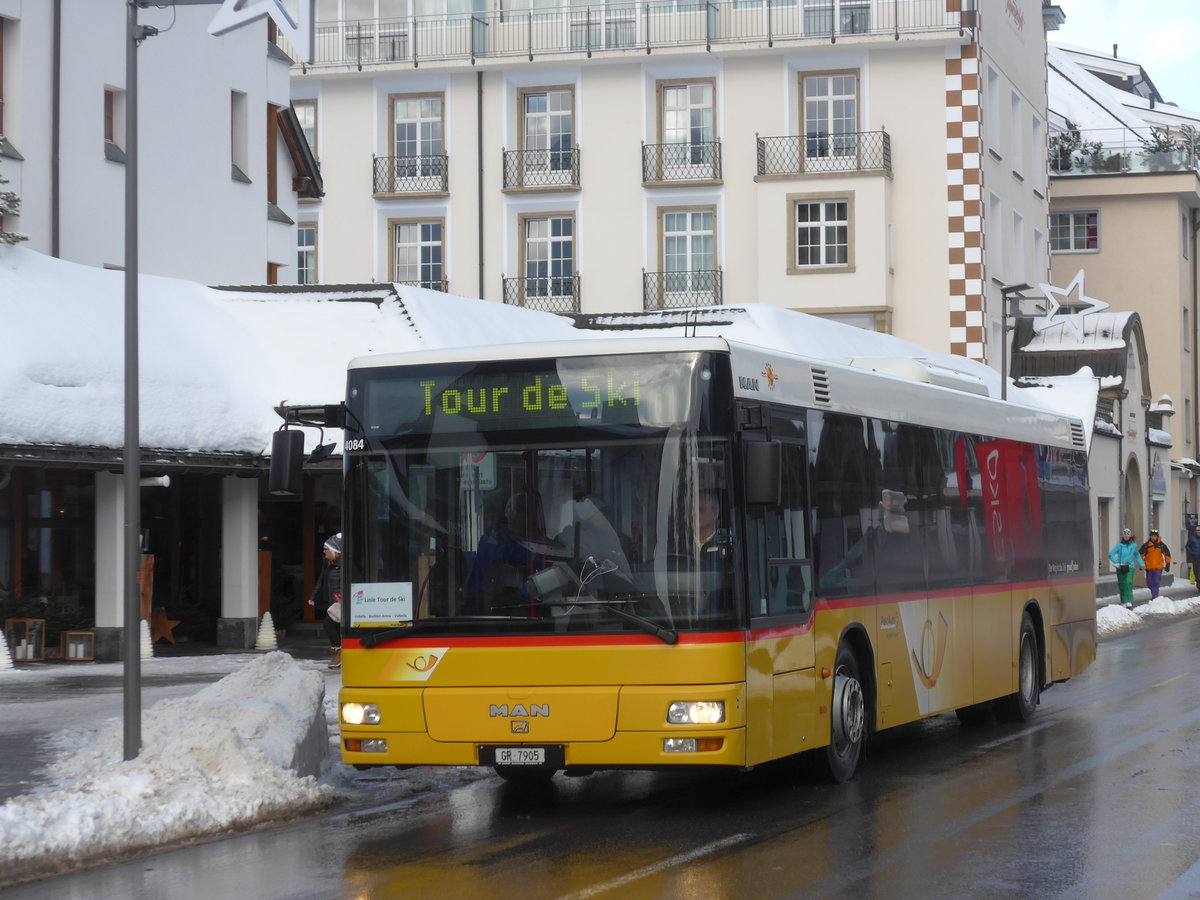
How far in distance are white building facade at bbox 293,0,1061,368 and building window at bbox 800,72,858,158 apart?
54 millimetres

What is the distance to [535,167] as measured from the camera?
4872 cm

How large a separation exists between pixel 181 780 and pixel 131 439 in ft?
7.59

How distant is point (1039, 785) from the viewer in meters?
13.0

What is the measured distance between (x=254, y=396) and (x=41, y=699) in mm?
7434

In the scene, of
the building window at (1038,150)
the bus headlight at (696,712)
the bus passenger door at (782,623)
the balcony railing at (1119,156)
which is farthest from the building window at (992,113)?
the bus headlight at (696,712)

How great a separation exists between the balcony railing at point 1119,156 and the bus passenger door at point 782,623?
52501 millimetres

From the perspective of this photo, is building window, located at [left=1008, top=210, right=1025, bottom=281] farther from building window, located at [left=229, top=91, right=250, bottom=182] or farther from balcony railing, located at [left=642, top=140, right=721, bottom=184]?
building window, located at [left=229, top=91, right=250, bottom=182]

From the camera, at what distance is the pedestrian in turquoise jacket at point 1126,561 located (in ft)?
135

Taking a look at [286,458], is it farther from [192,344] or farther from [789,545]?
[192,344]

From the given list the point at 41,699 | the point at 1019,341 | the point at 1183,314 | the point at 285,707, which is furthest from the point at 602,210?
the point at 285,707

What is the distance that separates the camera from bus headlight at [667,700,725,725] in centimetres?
1101

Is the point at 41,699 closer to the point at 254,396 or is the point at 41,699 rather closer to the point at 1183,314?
the point at 254,396

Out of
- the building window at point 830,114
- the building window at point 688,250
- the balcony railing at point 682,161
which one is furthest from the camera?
the balcony railing at point 682,161

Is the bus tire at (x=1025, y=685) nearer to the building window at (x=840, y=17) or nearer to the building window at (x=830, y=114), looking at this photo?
the building window at (x=830, y=114)
